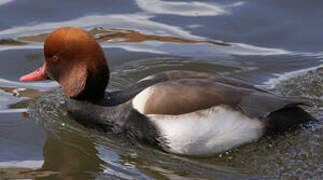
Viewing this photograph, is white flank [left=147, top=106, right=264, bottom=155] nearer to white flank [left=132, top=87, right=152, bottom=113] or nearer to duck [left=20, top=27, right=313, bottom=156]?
duck [left=20, top=27, right=313, bottom=156]

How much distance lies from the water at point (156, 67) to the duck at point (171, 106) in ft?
0.34

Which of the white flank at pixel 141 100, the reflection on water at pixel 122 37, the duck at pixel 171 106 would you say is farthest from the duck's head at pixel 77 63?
the reflection on water at pixel 122 37

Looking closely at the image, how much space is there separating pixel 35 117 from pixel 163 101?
1314mm

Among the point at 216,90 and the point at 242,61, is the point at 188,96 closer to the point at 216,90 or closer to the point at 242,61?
the point at 216,90

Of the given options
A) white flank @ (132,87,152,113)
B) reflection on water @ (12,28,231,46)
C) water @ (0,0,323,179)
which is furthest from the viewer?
reflection on water @ (12,28,231,46)

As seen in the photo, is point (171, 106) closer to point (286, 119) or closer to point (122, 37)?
point (286, 119)

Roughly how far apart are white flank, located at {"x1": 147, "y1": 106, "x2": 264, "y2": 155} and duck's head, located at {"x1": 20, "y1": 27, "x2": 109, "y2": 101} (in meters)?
0.57

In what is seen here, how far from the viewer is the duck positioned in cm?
435

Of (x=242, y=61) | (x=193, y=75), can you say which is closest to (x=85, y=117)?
(x=193, y=75)

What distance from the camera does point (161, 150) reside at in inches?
174

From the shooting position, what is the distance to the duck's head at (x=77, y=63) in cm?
447

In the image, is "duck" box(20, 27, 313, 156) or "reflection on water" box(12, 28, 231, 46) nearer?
"duck" box(20, 27, 313, 156)

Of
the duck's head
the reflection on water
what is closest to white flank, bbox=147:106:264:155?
the duck's head

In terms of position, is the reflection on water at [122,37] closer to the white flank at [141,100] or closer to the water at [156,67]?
the water at [156,67]
